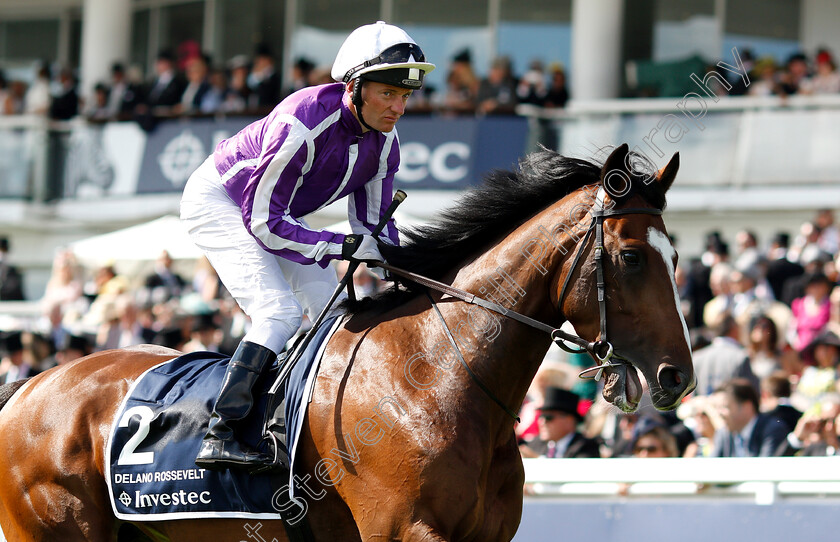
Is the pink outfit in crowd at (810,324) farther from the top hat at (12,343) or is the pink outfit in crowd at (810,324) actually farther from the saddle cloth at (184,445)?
the top hat at (12,343)

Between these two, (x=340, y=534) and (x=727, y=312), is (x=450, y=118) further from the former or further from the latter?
(x=340, y=534)

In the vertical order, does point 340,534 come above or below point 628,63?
below

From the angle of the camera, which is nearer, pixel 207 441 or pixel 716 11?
pixel 207 441

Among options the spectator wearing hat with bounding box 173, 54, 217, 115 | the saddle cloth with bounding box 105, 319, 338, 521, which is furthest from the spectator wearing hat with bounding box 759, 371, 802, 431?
the spectator wearing hat with bounding box 173, 54, 217, 115

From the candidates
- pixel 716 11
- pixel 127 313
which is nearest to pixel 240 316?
pixel 127 313

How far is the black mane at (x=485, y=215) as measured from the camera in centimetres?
402

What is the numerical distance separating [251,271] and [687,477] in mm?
2379

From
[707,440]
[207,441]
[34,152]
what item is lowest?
[707,440]

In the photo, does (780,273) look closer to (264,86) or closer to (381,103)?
(381,103)

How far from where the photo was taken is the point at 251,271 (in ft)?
13.8

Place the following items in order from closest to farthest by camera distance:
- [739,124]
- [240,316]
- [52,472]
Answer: [52,472] → [240,316] → [739,124]

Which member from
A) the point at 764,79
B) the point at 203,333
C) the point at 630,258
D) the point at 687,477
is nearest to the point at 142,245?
the point at 203,333

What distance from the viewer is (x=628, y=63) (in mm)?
16156

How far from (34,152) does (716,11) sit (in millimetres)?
9868
